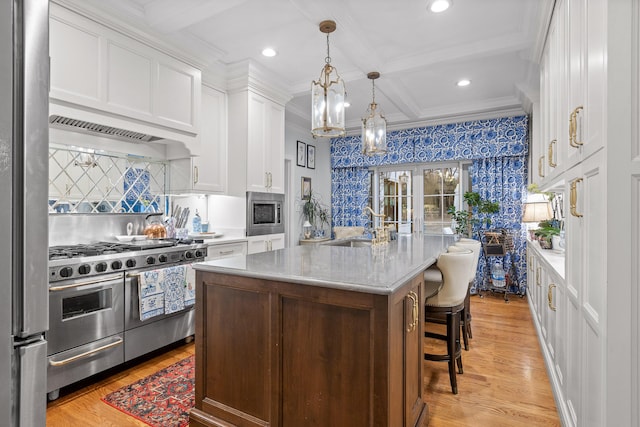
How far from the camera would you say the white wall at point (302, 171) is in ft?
19.2

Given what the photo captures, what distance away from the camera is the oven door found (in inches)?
85.7

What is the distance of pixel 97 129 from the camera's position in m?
2.86

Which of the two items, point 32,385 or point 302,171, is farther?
point 302,171

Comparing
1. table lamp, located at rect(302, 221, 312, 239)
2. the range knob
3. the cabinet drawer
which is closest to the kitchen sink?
the cabinet drawer

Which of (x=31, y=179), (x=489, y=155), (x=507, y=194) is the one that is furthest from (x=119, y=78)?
(x=507, y=194)

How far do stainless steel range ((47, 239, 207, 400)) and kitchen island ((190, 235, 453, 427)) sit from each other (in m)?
0.97

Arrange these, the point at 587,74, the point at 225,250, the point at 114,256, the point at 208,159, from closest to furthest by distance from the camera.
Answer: the point at 587,74, the point at 114,256, the point at 225,250, the point at 208,159

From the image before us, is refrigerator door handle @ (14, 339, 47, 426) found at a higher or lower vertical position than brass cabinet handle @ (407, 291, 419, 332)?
higher

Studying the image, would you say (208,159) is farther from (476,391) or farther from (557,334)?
(557,334)

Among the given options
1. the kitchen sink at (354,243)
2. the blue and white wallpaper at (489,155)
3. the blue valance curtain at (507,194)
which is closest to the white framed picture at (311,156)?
the blue and white wallpaper at (489,155)

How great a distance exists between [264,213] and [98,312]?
2.09 metres

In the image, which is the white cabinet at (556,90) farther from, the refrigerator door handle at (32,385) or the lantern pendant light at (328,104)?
the refrigerator door handle at (32,385)

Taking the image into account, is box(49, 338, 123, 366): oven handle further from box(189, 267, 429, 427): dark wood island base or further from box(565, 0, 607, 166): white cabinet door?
box(565, 0, 607, 166): white cabinet door

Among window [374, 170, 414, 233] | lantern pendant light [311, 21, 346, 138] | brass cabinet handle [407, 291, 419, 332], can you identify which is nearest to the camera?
brass cabinet handle [407, 291, 419, 332]
